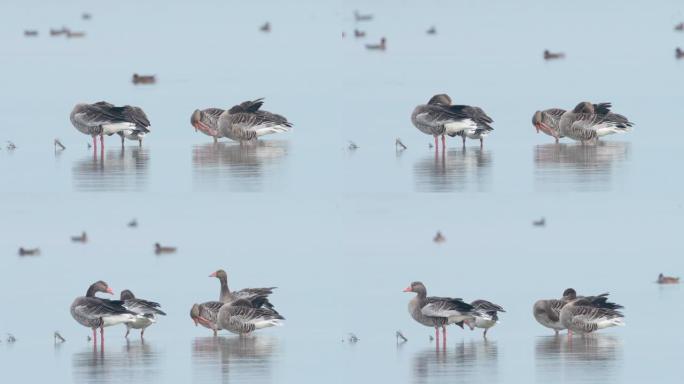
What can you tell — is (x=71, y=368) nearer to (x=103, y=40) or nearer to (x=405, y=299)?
(x=405, y=299)

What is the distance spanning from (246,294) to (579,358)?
273 inches

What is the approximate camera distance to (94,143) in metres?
30.5

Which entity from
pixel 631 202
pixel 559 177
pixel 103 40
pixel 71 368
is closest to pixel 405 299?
pixel 559 177

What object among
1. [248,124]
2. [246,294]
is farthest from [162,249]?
[246,294]

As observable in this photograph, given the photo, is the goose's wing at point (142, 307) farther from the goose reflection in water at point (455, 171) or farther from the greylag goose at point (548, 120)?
the greylag goose at point (548, 120)

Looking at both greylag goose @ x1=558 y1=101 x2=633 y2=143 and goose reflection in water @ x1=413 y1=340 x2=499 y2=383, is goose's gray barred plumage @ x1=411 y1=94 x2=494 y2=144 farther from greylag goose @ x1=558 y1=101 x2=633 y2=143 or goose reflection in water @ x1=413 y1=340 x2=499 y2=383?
goose reflection in water @ x1=413 y1=340 x2=499 y2=383

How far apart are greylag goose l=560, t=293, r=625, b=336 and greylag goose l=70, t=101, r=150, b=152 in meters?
8.99

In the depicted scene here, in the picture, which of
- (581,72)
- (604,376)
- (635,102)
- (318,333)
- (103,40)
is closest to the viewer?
(604,376)

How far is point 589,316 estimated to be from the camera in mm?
25812

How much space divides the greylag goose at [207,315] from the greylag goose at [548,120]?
8.25 meters

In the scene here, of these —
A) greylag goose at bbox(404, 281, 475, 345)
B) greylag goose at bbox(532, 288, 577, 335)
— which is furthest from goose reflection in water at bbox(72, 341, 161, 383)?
greylag goose at bbox(532, 288, 577, 335)

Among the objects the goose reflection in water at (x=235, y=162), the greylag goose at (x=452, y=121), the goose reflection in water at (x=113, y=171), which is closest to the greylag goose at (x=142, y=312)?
the goose reflection in water at (x=113, y=171)

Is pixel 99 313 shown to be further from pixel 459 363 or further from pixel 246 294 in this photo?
pixel 459 363

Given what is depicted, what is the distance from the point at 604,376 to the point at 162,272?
42.0ft
